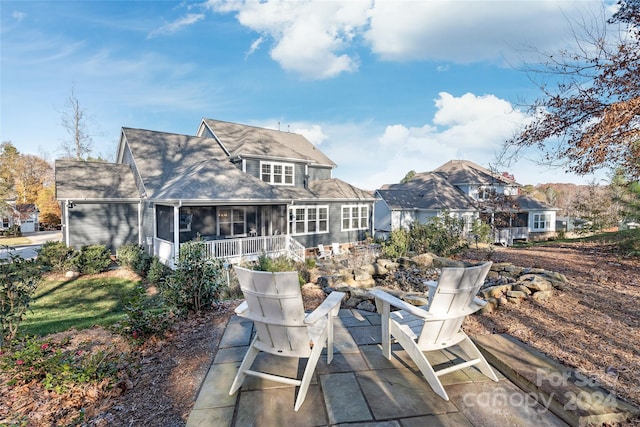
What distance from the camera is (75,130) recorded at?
72.4 ft

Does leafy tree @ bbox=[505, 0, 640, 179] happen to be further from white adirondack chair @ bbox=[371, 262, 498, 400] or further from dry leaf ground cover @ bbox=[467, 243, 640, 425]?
white adirondack chair @ bbox=[371, 262, 498, 400]

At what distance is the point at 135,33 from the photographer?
39.2 feet

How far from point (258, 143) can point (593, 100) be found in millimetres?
13864

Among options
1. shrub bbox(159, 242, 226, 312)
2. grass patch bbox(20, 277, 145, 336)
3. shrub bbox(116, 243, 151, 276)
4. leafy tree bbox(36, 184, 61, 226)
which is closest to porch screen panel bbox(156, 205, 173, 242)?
shrub bbox(116, 243, 151, 276)

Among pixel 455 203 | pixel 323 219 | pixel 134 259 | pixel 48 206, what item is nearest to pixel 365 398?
pixel 134 259

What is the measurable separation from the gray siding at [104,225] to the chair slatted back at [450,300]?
578 inches

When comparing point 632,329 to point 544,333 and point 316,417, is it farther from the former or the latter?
point 316,417

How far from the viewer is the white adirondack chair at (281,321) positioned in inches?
92.0

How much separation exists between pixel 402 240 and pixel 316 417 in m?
7.56

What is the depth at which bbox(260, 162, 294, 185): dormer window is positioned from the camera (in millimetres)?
15891

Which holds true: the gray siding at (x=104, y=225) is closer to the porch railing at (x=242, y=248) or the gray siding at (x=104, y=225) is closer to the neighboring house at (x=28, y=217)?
the porch railing at (x=242, y=248)

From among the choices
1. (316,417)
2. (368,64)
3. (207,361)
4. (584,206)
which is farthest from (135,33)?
(584,206)

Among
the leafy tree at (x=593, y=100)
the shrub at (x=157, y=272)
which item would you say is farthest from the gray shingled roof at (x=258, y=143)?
the leafy tree at (x=593, y=100)

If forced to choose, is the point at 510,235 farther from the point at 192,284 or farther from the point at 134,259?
the point at 192,284
